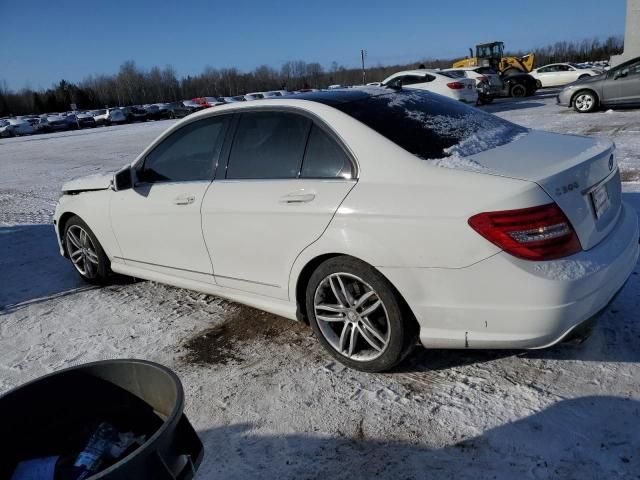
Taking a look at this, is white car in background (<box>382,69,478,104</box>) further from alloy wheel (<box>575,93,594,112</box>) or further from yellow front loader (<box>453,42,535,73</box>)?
yellow front loader (<box>453,42,535,73</box>)

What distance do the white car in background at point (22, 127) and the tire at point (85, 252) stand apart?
1634 inches

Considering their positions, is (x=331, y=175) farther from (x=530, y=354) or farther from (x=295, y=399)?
(x=530, y=354)

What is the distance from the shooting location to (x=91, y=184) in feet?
15.6

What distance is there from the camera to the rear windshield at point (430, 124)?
3.00 meters

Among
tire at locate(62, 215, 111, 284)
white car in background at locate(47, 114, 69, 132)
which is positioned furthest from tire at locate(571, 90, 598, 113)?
white car in background at locate(47, 114, 69, 132)

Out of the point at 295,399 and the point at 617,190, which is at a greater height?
the point at 617,190

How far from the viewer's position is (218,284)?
3781mm

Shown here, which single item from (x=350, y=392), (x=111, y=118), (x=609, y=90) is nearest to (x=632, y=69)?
(x=609, y=90)

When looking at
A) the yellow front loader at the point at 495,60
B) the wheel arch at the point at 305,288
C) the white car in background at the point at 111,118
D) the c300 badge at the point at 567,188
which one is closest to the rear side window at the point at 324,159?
the wheel arch at the point at 305,288

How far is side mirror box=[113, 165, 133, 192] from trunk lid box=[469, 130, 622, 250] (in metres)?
2.69

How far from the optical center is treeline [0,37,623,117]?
7469 cm

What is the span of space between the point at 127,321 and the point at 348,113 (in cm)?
236

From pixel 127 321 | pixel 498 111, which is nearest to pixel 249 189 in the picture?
pixel 127 321

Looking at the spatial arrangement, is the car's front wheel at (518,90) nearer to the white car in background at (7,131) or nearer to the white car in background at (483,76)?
the white car in background at (483,76)
